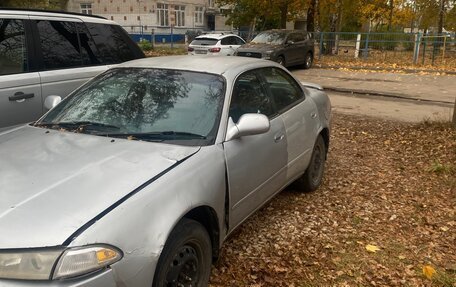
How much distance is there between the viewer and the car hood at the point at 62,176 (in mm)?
2078

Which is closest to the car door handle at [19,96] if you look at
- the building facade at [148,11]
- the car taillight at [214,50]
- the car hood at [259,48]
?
the car hood at [259,48]

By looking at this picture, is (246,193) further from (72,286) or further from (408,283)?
(72,286)

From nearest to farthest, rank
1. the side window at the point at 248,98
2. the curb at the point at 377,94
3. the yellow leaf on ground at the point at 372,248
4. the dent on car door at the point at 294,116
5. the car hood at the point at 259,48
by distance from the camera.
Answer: the side window at the point at 248,98
the yellow leaf on ground at the point at 372,248
the dent on car door at the point at 294,116
the curb at the point at 377,94
the car hood at the point at 259,48

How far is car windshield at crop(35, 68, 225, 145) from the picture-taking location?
3.11 m

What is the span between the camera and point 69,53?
16.6 ft

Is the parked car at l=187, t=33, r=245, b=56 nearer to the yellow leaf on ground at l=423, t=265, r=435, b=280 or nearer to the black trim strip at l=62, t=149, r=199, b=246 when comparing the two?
the yellow leaf on ground at l=423, t=265, r=435, b=280

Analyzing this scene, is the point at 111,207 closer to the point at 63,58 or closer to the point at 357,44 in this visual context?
the point at 63,58

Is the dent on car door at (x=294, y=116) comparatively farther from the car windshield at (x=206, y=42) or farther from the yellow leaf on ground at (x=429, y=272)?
the car windshield at (x=206, y=42)

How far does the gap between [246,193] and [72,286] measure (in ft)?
5.36

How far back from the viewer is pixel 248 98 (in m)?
3.71

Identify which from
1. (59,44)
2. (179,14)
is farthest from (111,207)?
(179,14)

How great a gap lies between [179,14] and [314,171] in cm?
4999

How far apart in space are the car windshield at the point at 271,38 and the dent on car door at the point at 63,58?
13.6 metres

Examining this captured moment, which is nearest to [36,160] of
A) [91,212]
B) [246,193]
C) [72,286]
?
[91,212]
